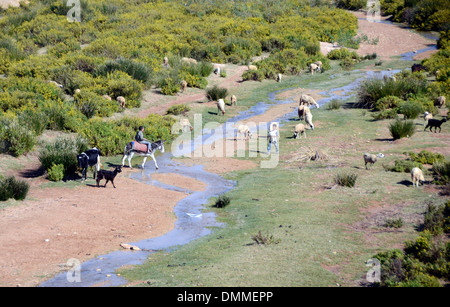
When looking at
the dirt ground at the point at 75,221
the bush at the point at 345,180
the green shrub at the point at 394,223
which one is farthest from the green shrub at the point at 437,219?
the dirt ground at the point at 75,221

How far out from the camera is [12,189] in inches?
471

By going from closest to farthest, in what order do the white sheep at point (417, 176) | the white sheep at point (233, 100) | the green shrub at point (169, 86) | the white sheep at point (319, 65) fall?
the white sheep at point (417, 176) → the white sheep at point (233, 100) → the green shrub at point (169, 86) → the white sheep at point (319, 65)

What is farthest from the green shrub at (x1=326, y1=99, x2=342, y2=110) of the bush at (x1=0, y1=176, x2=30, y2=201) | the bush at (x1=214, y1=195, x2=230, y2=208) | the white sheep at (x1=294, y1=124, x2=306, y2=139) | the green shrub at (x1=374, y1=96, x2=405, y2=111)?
the bush at (x1=0, y1=176, x2=30, y2=201)

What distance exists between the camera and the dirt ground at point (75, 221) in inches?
346

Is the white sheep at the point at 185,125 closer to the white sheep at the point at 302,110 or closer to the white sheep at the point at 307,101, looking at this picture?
the white sheep at the point at 302,110

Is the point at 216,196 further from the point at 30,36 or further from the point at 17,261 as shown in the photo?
the point at 30,36

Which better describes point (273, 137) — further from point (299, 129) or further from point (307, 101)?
point (307, 101)

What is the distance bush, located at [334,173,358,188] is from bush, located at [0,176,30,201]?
865 centimetres

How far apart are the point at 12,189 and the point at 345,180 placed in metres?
9.08

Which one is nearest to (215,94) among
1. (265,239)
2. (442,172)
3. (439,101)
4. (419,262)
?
(439,101)

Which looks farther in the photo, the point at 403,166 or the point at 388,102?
the point at 388,102

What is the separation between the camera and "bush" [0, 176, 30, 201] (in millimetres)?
11758

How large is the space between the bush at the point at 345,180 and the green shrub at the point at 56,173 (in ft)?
27.4

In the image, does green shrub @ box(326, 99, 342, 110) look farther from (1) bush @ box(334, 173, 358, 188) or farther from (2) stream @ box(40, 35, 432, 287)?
(1) bush @ box(334, 173, 358, 188)
